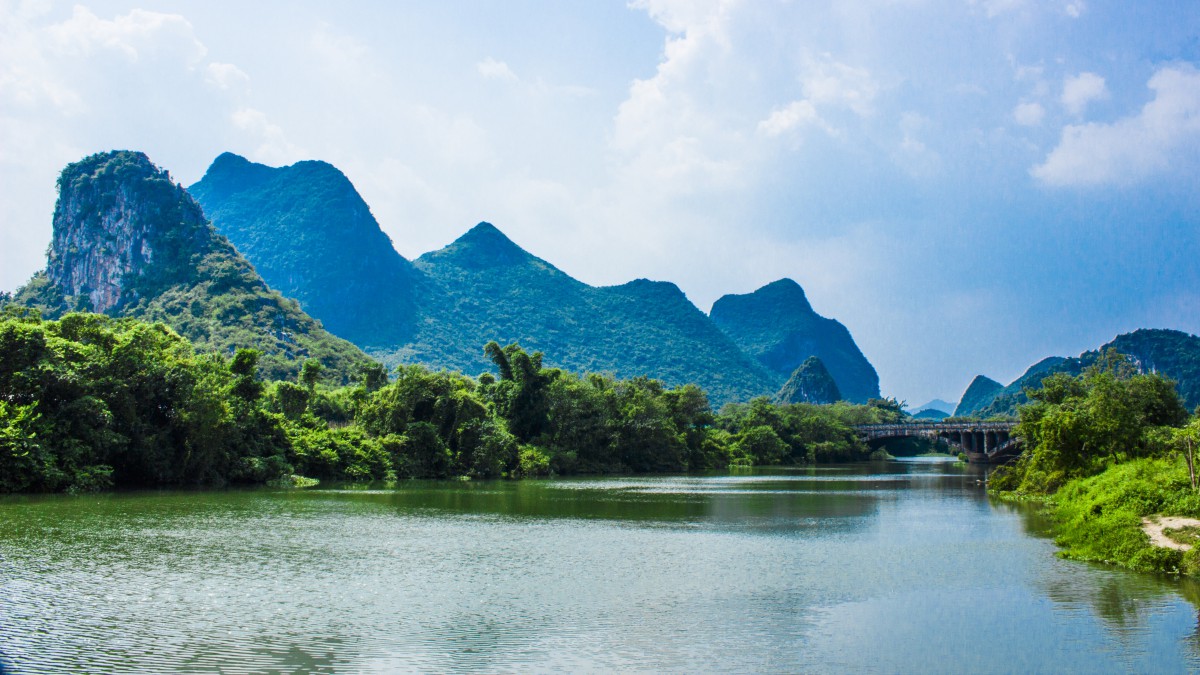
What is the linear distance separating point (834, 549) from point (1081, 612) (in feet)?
28.1

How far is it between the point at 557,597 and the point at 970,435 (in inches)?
3631

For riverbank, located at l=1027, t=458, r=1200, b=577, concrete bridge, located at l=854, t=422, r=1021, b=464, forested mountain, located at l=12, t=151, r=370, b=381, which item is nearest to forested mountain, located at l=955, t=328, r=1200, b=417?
concrete bridge, located at l=854, t=422, r=1021, b=464

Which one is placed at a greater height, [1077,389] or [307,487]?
[1077,389]

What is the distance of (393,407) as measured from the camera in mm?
60312

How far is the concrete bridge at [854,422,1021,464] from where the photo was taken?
274 feet

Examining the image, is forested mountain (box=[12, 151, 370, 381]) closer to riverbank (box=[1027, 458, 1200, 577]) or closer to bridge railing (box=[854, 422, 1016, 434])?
bridge railing (box=[854, 422, 1016, 434])

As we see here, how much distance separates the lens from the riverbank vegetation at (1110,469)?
21.4 m

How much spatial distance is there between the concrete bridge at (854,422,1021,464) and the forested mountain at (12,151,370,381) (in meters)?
64.0

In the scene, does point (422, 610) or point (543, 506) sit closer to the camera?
point (422, 610)

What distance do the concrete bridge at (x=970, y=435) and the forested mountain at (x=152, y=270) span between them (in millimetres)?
63981

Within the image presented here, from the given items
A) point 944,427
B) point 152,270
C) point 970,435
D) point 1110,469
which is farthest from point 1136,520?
point 152,270

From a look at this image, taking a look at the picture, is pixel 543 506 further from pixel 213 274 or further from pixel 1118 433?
pixel 213 274

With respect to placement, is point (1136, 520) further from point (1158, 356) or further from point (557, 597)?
point (1158, 356)

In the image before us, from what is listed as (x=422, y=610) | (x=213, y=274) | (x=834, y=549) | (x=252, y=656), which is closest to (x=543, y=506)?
(x=834, y=549)
